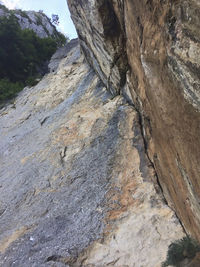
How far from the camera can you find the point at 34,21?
35.3 metres

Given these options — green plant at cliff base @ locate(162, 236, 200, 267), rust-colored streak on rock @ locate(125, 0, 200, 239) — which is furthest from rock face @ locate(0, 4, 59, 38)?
green plant at cliff base @ locate(162, 236, 200, 267)

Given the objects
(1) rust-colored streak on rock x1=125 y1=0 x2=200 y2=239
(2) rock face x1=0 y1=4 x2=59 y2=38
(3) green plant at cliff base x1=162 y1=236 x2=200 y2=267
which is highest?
(2) rock face x1=0 y1=4 x2=59 y2=38

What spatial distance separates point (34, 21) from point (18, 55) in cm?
1355

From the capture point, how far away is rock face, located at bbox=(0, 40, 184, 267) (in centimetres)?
537

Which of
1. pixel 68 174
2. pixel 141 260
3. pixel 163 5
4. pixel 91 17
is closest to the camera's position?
pixel 163 5

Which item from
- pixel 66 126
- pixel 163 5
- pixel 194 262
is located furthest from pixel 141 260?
pixel 66 126

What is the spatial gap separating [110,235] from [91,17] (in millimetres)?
6908

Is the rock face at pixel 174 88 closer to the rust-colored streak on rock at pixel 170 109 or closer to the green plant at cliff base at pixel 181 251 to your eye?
the rust-colored streak on rock at pixel 170 109

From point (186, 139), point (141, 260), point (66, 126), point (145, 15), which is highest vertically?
point (145, 15)

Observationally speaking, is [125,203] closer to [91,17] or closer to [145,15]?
[145,15]

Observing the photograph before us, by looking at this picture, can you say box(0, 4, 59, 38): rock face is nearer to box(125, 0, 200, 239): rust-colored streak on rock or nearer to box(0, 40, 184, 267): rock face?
box(0, 40, 184, 267): rock face

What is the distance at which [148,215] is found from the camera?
5.68 meters

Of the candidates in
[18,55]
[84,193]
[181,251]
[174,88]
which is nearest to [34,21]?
[18,55]

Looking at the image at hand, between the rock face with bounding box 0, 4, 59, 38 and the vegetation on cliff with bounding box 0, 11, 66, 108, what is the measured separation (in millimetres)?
7121
